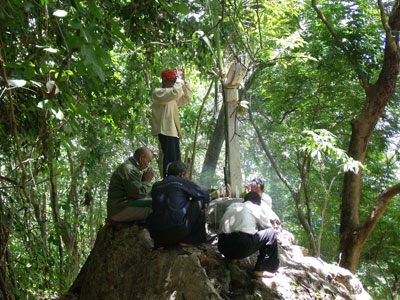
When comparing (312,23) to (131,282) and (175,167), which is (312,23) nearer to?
(175,167)

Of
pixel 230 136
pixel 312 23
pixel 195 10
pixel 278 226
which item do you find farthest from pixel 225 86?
pixel 312 23

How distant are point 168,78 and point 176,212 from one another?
6.88 feet

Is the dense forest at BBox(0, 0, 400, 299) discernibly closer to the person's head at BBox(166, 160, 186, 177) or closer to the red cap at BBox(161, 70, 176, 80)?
the red cap at BBox(161, 70, 176, 80)

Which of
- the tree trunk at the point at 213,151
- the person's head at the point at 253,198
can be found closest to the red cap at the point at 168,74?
the person's head at the point at 253,198

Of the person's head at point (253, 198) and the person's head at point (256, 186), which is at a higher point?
the person's head at point (256, 186)

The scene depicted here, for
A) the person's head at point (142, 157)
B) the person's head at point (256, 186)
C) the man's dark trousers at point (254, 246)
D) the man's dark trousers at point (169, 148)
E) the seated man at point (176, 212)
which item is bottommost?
the man's dark trousers at point (254, 246)

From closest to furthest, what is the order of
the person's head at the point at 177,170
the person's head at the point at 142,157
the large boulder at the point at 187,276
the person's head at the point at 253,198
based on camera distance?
the large boulder at the point at 187,276
the person's head at the point at 253,198
the person's head at the point at 177,170
the person's head at the point at 142,157

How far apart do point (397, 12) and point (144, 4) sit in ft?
16.5

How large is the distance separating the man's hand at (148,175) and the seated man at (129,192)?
0.39m

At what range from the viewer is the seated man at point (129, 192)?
520 cm

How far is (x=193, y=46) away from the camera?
6.09m

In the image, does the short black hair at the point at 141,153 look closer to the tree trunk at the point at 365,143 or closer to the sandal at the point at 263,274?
the sandal at the point at 263,274

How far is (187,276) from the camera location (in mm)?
4012

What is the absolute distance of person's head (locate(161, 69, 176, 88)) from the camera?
5621mm
